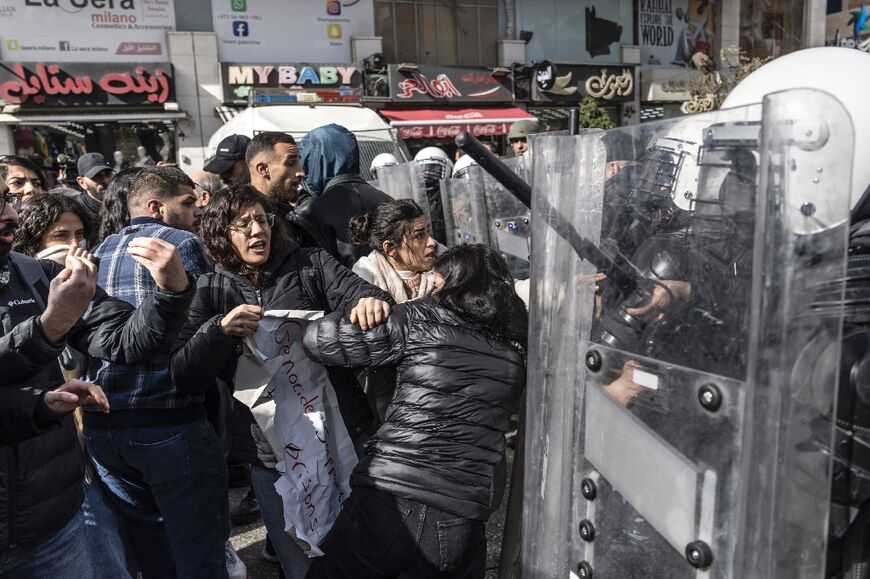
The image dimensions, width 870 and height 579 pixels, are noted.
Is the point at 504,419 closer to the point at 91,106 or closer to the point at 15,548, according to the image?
the point at 15,548

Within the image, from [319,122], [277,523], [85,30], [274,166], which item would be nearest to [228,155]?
[274,166]

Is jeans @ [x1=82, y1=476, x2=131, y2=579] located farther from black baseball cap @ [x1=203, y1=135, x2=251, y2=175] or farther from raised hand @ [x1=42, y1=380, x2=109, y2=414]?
black baseball cap @ [x1=203, y1=135, x2=251, y2=175]

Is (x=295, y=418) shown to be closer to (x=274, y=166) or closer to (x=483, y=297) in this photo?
(x=483, y=297)

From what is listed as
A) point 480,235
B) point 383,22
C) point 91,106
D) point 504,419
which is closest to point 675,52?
point 383,22

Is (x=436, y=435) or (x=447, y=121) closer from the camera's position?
(x=436, y=435)

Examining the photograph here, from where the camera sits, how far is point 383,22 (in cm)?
1797

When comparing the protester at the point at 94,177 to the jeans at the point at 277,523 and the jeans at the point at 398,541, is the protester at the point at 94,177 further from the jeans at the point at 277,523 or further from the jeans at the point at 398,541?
the jeans at the point at 398,541

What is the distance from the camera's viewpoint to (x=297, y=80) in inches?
641

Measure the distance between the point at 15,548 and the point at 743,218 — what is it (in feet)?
6.35

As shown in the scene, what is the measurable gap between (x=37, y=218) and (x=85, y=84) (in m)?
13.5

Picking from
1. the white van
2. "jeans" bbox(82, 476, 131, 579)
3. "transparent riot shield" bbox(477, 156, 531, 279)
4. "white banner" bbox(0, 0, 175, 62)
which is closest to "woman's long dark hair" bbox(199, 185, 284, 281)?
"jeans" bbox(82, 476, 131, 579)

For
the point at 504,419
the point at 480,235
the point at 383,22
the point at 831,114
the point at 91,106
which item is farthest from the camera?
the point at 383,22

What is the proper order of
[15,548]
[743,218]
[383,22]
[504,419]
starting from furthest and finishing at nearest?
1. [383,22]
2. [504,419]
3. [15,548]
4. [743,218]

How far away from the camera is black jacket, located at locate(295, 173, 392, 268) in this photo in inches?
136
